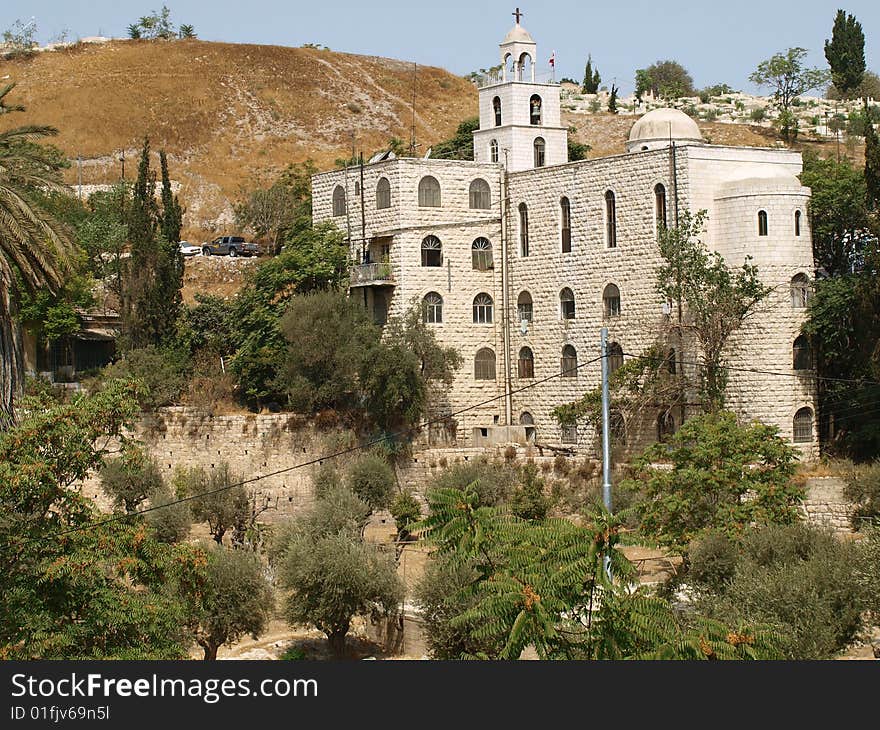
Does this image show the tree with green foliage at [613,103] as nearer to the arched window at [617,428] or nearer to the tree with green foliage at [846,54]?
the tree with green foliage at [846,54]

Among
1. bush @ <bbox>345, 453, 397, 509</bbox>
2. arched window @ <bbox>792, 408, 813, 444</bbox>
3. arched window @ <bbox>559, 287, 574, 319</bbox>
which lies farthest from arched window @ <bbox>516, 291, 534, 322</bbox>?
arched window @ <bbox>792, 408, 813, 444</bbox>

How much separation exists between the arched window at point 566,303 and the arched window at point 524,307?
1.22m

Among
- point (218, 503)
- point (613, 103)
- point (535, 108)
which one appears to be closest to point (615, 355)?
point (535, 108)

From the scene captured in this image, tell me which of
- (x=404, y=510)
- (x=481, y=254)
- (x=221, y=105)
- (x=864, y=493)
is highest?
(x=221, y=105)

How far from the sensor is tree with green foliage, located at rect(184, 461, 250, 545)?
44.6 metres

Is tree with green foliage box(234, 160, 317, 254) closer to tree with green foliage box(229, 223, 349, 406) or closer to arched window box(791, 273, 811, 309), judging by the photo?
tree with green foliage box(229, 223, 349, 406)

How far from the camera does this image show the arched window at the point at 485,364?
50.8 meters

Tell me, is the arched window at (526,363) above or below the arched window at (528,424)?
above

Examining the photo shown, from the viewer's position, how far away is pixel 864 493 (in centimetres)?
4081

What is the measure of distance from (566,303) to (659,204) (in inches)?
180

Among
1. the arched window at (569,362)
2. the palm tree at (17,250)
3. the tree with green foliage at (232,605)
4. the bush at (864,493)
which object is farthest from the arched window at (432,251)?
Answer: the tree with green foliage at (232,605)

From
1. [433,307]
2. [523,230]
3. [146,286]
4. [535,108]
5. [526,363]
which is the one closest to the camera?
[433,307]

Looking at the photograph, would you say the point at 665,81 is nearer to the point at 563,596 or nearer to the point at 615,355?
the point at 615,355

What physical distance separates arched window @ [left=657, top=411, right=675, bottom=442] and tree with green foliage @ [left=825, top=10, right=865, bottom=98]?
59926 mm
